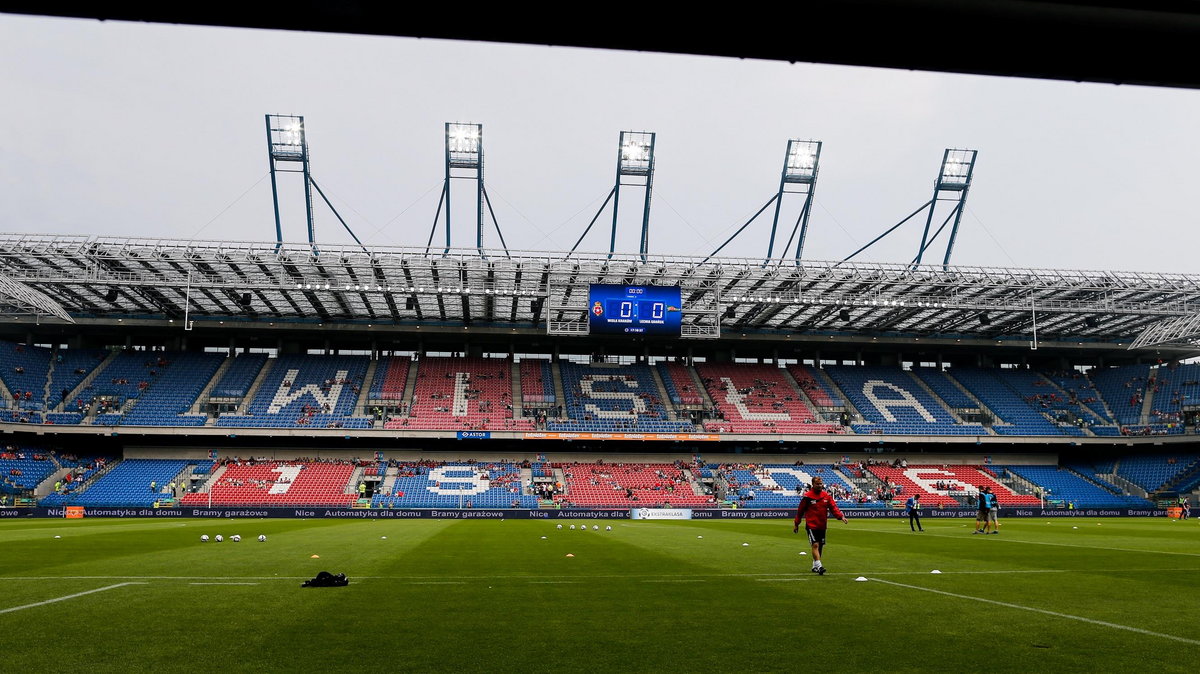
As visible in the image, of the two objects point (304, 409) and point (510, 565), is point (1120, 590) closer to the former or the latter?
point (510, 565)

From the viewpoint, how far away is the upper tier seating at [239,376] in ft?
171

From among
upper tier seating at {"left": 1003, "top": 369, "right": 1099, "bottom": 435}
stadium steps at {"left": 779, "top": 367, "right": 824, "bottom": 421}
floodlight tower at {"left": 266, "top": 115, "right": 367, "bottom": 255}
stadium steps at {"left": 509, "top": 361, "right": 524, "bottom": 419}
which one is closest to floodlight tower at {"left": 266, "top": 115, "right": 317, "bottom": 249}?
floodlight tower at {"left": 266, "top": 115, "right": 367, "bottom": 255}

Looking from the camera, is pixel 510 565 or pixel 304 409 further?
pixel 304 409

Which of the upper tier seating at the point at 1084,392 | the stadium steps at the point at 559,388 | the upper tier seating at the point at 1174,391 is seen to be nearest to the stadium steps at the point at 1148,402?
the upper tier seating at the point at 1174,391

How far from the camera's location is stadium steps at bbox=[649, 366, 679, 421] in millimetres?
54156

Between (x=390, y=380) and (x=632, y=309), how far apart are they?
20781mm

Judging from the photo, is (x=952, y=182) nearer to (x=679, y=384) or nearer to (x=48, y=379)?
(x=679, y=384)

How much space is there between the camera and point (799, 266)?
43562mm

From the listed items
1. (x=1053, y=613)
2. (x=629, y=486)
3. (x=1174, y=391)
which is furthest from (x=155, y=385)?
(x=1174, y=391)

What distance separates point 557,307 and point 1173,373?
44886mm

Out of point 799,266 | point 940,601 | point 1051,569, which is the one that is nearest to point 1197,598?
point 940,601

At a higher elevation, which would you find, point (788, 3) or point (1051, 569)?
point (788, 3)

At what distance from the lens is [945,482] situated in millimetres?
52219

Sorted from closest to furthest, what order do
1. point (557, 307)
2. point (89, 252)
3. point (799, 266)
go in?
point (89, 252), point (799, 266), point (557, 307)
